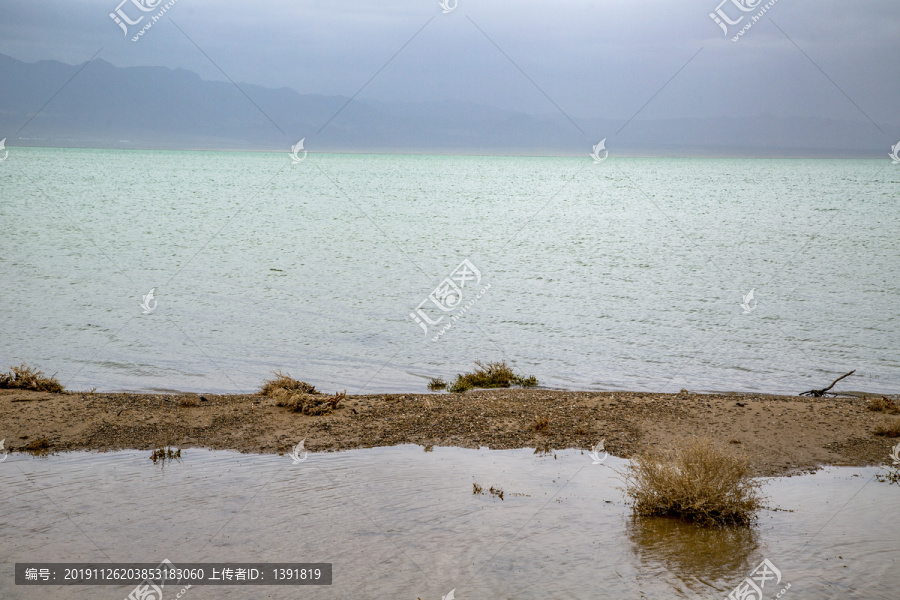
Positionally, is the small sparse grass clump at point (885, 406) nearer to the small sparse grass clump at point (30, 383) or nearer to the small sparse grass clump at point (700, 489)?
the small sparse grass clump at point (700, 489)

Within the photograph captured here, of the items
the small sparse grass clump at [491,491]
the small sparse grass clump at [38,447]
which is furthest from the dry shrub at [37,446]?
the small sparse grass clump at [491,491]

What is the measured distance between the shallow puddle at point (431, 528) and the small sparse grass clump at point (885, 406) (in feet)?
8.38

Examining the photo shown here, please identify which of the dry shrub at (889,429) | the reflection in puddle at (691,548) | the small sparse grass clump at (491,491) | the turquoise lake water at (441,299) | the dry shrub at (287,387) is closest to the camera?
the reflection in puddle at (691,548)

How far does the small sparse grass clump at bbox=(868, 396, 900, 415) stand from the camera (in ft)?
36.2

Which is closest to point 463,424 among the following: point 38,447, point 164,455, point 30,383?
point 164,455

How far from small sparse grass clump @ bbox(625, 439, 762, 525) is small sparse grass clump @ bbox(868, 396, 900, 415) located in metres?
4.65

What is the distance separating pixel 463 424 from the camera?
10.7 metres

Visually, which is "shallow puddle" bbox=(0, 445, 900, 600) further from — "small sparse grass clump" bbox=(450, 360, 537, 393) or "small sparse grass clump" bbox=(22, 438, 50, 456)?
"small sparse grass clump" bbox=(450, 360, 537, 393)

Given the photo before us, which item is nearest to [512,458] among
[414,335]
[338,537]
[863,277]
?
[338,537]

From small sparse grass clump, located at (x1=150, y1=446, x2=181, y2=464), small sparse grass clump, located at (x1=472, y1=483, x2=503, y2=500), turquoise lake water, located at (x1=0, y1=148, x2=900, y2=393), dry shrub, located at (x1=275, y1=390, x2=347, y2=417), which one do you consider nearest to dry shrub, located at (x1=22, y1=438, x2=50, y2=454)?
small sparse grass clump, located at (x1=150, y1=446, x2=181, y2=464)

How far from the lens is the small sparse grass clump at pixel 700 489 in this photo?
7582 millimetres

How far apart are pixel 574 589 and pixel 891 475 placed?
5132 mm

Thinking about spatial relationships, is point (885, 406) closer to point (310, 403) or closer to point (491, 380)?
point (491, 380)

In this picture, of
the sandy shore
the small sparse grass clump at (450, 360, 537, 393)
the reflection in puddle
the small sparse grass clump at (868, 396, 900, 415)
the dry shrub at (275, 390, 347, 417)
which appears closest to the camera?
the reflection in puddle
